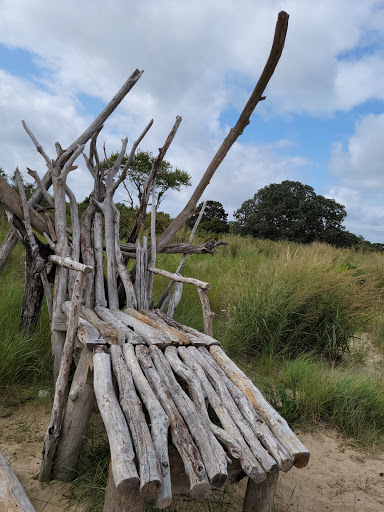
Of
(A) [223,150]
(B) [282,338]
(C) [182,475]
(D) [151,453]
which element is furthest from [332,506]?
(A) [223,150]

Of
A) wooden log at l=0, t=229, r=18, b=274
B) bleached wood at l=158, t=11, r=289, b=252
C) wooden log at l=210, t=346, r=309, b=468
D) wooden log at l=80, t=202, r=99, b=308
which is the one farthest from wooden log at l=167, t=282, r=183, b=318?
wooden log at l=0, t=229, r=18, b=274

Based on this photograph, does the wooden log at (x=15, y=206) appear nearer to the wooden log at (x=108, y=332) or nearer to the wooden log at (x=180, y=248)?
the wooden log at (x=180, y=248)

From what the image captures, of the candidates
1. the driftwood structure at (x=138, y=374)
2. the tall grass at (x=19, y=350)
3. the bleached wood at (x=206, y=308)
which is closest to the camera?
the driftwood structure at (x=138, y=374)

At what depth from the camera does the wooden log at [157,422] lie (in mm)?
1570

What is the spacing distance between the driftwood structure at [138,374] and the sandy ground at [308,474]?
20 centimetres

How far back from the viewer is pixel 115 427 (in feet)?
5.85

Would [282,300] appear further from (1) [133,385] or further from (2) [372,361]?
(1) [133,385]

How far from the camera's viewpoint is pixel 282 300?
4.48 m

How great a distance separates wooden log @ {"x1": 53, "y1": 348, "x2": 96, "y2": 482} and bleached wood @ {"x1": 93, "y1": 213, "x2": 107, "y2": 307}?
1012mm

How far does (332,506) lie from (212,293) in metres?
3.24

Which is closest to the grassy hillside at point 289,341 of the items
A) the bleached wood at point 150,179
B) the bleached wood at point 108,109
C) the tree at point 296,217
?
the bleached wood at point 150,179

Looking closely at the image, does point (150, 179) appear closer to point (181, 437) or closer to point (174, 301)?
point (174, 301)

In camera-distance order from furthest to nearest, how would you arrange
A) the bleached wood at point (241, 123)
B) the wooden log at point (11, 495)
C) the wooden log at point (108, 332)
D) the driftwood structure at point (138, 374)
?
the bleached wood at point (241, 123) → the wooden log at point (108, 332) → the wooden log at point (11, 495) → the driftwood structure at point (138, 374)

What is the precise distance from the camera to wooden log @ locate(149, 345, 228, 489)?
1.63 m
